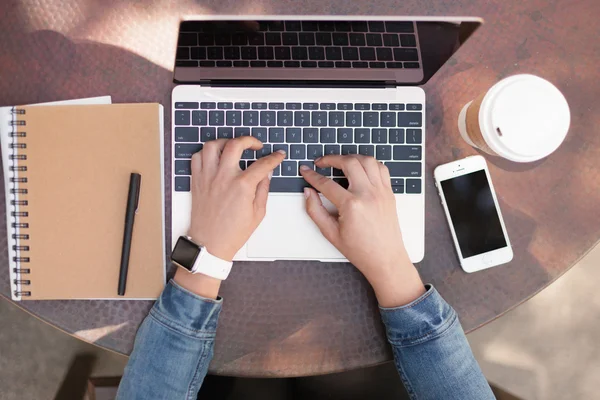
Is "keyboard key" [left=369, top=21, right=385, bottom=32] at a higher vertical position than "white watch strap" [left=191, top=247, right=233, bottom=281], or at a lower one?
higher

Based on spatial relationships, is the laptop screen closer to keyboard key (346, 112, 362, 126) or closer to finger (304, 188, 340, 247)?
keyboard key (346, 112, 362, 126)

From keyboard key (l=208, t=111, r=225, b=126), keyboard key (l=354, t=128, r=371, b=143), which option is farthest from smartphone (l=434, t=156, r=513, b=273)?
keyboard key (l=208, t=111, r=225, b=126)

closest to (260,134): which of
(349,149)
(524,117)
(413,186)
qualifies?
(349,149)

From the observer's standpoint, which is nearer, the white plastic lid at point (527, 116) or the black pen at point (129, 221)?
the white plastic lid at point (527, 116)

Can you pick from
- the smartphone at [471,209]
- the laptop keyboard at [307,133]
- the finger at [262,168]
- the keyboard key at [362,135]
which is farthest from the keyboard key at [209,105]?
the smartphone at [471,209]

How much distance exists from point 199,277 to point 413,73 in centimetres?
Result: 42

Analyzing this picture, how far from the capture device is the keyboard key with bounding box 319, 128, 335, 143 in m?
0.64

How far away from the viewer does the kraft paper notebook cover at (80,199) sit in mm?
646

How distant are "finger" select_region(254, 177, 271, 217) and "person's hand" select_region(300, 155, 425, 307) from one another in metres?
0.06

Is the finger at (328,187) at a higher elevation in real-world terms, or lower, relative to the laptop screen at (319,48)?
lower

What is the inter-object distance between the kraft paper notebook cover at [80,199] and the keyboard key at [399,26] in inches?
14.1

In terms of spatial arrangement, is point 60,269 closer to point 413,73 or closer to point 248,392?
point 248,392

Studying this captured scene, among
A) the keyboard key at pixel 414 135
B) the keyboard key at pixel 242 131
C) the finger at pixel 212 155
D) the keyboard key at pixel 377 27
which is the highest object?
the keyboard key at pixel 377 27

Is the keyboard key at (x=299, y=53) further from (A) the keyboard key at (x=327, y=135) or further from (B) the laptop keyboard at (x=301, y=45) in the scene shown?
(A) the keyboard key at (x=327, y=135)
